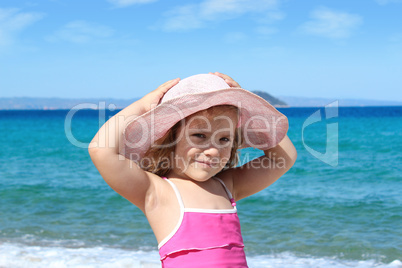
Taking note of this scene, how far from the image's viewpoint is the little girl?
1.81 m

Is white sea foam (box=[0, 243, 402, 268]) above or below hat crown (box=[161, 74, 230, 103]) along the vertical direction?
below

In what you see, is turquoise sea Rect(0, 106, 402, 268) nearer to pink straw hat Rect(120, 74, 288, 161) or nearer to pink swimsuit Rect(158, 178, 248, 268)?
pink straw hat Rect(120, 74, 288, 161)

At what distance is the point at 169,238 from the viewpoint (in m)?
1.84

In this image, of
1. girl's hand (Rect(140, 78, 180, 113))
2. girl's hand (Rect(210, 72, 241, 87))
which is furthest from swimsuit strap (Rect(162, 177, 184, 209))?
girl's hand (Rect(210, 72, 241, 87))

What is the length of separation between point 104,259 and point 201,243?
3.19 m

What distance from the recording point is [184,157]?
195 centimetres

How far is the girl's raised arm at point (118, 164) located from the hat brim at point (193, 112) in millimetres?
53

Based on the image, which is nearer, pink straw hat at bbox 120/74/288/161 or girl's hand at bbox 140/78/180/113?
pink straw hat at bbox 120/74/288/161

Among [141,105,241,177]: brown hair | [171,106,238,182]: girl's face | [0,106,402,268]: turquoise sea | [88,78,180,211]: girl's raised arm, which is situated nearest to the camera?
[88,78,180,211]: girl's raised arm

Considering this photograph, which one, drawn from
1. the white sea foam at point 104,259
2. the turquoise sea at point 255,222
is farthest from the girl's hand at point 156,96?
the white sea foam at point 104,259

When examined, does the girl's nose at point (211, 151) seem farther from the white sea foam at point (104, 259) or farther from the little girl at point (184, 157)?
the white sea foam at point (104, 259)

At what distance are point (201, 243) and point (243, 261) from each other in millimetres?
225

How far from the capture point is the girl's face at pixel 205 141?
1883 mm

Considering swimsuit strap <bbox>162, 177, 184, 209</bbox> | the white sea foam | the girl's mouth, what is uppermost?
the girl's mouth
